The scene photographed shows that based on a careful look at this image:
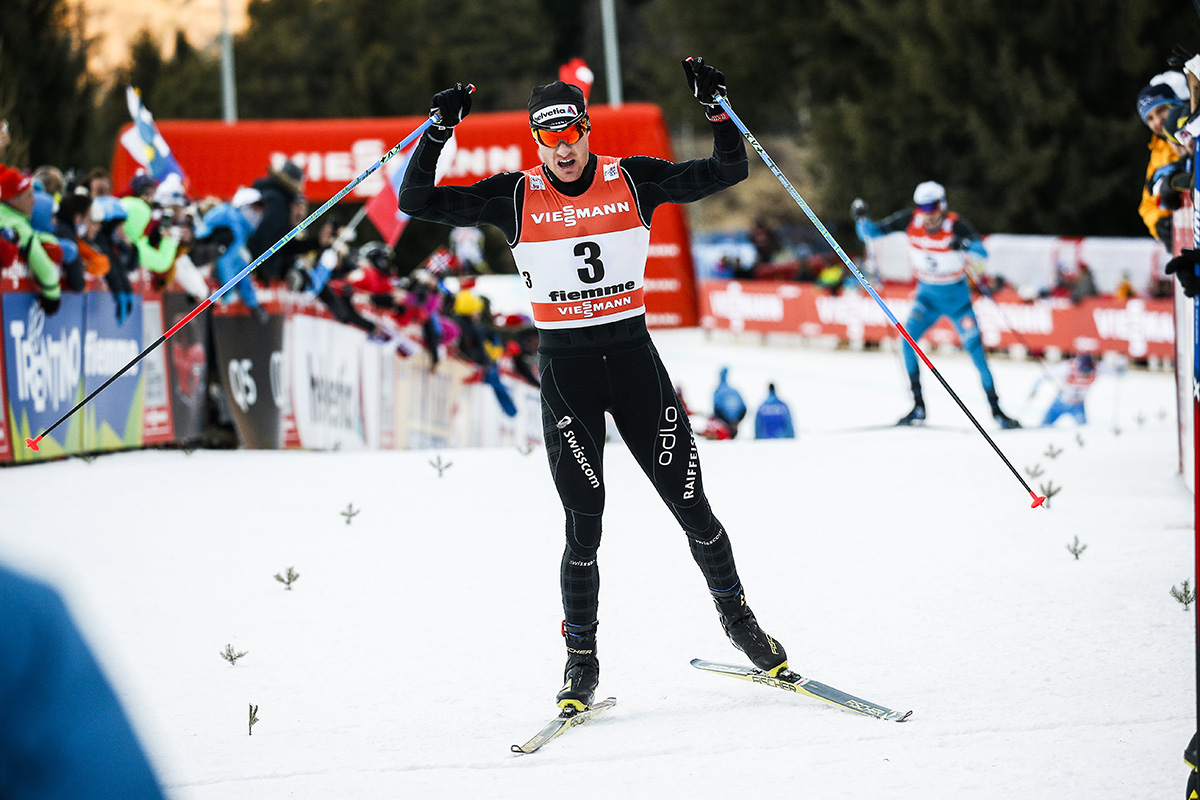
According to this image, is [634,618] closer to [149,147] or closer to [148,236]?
[148,236]

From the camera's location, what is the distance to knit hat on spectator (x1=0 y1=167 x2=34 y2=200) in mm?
9008

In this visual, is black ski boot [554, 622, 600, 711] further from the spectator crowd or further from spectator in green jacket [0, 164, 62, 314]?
spectator in green jacket [0, 164, 62, 314]

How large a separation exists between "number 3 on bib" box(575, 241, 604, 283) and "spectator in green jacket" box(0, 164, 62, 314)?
5.78 m

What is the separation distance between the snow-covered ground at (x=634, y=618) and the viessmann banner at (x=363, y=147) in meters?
14.3

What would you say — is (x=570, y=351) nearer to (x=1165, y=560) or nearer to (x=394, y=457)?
(x=1165, y=560)

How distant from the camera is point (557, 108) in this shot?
4641 mm

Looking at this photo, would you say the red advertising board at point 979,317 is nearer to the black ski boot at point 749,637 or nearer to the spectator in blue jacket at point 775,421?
the spectator in blue jacket at point 775,421

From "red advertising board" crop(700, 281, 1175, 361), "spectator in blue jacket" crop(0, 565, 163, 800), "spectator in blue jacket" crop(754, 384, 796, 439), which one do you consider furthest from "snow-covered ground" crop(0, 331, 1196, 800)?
"red advertising board" crop(700, 281, 1175, 361)

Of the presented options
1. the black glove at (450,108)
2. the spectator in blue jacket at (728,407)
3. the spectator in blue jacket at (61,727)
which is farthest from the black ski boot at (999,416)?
the spectator in blue jacket at (61,727)

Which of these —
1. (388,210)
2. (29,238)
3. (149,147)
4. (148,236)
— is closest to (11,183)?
(29,238)

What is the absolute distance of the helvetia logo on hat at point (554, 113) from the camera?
464 cm

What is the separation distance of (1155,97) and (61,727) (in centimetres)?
845

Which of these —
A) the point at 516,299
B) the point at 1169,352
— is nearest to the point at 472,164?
the point at 516,299

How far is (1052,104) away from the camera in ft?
105
